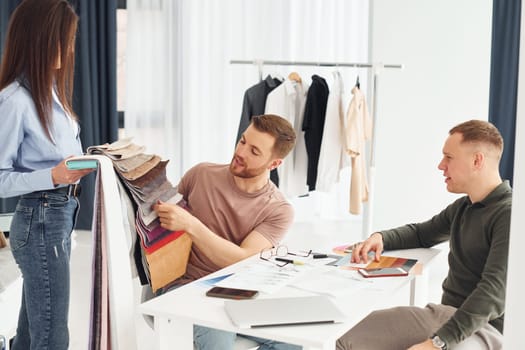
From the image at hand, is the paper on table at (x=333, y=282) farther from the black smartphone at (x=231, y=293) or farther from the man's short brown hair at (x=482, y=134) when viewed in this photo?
the man's short brown hair at (x=482, y=134)

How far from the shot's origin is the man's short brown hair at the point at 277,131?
2.38 m

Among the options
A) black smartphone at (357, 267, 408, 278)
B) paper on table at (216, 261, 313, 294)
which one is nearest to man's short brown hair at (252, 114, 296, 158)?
paper on table at (216, 261, 313, 294)

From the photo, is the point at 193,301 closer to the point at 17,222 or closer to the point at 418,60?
the point at 17,222

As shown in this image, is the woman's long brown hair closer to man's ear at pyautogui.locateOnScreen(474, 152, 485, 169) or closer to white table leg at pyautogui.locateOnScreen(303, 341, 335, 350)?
white table leg at pyautogui.locateOnScreen(303, 341, 335, 350)

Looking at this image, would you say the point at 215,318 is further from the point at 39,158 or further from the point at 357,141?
the point at 357,141

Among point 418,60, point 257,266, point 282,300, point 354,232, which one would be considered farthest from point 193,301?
point 354,232

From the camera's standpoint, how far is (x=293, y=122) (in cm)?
391

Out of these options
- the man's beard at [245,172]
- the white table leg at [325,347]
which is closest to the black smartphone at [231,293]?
the white table leg at [325,347]

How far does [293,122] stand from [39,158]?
214cm

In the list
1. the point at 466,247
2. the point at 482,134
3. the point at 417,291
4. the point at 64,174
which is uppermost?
the point at 482,134

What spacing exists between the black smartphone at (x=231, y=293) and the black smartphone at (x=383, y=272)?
1.26 feet

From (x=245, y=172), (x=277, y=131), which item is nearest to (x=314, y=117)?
(x=277, y=131)

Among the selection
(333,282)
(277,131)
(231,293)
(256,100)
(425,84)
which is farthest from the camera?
(425,84)

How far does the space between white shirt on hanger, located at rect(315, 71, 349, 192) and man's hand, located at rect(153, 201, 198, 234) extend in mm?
1923
